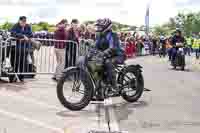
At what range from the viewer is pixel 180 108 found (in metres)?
9.23

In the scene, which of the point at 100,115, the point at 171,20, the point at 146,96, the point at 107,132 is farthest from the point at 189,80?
the point at 171,20

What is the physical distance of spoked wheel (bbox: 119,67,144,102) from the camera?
9.63 meters

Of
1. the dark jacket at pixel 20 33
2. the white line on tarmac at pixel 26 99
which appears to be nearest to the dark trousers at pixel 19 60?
the dark jacket at pixel 20 33

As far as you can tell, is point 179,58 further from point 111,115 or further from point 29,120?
point 29,120

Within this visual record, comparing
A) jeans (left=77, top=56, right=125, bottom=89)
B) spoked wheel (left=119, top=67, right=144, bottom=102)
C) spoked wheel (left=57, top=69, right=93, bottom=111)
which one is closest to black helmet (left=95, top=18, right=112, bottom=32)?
jeans (left=77, top=56, right=125, bottom=89)

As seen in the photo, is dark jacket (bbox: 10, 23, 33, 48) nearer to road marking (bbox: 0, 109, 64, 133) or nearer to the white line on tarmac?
the white line on tarmac

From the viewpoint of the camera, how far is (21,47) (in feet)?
40.7

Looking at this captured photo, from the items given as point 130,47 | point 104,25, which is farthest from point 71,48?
point 130,47

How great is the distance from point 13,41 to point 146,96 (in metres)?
3.70

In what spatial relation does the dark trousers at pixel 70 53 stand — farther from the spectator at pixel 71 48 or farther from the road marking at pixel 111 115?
the road marking at pixel 111 115

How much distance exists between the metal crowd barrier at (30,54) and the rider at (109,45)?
1.81 metres

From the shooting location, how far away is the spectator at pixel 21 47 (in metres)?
12.3

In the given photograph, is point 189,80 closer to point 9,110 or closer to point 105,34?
point 105,34

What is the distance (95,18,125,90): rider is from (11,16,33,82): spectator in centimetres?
344
